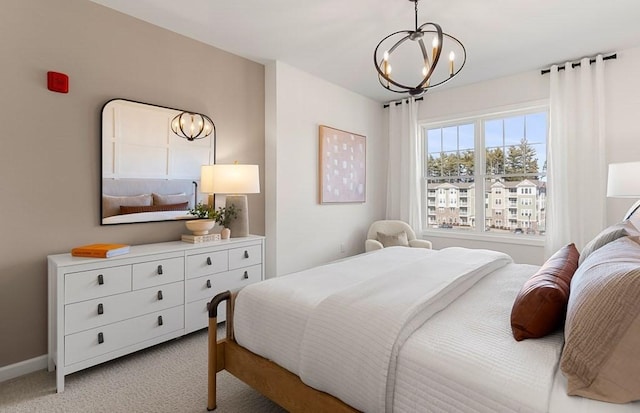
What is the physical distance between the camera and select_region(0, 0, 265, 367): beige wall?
2.06 metres

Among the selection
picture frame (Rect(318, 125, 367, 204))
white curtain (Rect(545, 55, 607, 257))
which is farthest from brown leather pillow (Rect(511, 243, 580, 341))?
picture frame (Rect(318, 125, 367, 204))

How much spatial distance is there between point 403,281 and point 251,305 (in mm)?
817

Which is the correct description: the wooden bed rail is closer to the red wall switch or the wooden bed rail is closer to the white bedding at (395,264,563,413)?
the white bedding at (395,264,563,413)

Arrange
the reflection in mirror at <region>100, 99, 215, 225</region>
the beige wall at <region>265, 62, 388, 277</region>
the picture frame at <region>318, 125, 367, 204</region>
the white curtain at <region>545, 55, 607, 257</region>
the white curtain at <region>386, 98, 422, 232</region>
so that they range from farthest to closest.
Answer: the white curtain at <region>386, 98, 422, 232</region>
the picture frame at <region>318, 125, 367, 204</region>
the beige wall at <region>265, 62, 388, 277</region>
the white curtain at <region>545, 55, 607, 257</region>
the reflection in mirror at <region>100, 99, 215, 225</region>

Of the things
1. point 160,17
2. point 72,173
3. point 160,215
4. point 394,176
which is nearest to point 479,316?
point 160,215

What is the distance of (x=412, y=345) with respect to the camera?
1.16 metres

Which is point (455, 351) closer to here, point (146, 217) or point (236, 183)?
point (236, 183)

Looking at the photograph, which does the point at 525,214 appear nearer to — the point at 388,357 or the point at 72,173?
the point at 388,357

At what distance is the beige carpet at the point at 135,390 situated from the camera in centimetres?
180

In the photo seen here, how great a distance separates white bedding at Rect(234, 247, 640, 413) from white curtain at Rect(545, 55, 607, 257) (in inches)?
85.0

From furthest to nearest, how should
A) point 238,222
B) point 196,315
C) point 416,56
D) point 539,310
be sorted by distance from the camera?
point 416,56 → point 238,222 → point 196,315 → point 539,310

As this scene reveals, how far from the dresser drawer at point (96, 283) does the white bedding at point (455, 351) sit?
0.98 meters

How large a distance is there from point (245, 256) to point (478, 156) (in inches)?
127

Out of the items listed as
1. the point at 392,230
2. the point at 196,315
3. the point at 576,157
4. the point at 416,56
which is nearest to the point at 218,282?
the point at 196,315
